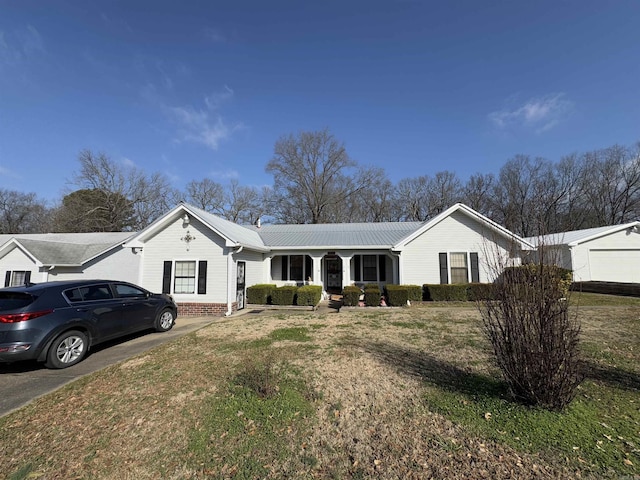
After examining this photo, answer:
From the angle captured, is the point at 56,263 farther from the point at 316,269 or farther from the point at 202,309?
the point at 316,269

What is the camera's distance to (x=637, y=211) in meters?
29.9

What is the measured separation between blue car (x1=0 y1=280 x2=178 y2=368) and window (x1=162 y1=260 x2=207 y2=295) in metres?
4.34

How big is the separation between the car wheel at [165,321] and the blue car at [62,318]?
839 mm

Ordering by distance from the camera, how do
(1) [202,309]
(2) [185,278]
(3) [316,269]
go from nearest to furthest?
1. (1) [202,309]
2. (2) [185,278]
3. (3) [316,269]

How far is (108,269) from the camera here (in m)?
15.4

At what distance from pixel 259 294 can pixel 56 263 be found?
10921 mm

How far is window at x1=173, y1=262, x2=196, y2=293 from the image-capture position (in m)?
12.2

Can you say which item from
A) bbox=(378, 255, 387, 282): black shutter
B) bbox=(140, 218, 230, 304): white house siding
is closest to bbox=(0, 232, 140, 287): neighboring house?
bbox=(140, 218, 230, 304): white house siding

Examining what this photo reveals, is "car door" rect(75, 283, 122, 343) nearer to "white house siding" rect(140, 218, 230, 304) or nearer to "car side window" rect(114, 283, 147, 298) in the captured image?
"car side window" rect(114, 283, 147, 298)

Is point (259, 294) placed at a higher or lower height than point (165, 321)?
higher

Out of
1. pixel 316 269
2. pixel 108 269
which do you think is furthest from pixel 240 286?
pixel 108 269

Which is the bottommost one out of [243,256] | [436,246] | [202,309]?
[202,309]

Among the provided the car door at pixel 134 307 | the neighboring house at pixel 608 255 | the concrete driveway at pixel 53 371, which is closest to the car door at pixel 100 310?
the car door at pixel 134 307

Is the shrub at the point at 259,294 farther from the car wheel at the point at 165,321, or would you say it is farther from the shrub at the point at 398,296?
the shrub at the point at 398,296
